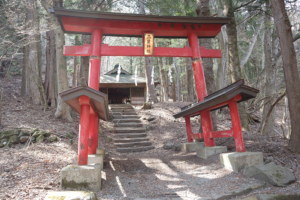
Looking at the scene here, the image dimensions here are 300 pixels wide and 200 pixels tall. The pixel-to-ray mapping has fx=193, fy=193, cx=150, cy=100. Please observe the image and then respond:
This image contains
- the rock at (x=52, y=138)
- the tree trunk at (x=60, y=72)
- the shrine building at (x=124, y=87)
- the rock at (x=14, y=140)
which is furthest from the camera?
the shrine building at (x=124, y=87)

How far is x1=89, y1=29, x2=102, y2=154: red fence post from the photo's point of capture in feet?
16.9

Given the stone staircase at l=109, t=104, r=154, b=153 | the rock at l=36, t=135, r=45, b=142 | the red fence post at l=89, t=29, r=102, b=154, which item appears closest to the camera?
the red fence post at l=89, t=29, r=102, b=154

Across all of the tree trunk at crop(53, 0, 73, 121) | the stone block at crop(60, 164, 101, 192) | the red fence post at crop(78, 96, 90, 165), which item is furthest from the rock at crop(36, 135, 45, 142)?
the stone block at crop(60, 164, 101, 192)

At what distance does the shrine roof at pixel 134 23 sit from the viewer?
556cm

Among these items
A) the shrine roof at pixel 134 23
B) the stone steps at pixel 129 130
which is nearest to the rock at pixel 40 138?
the shrine roof at pixel 134 23

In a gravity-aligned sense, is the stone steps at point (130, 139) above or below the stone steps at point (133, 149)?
above

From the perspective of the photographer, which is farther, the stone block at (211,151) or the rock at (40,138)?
the rock at (40,138)

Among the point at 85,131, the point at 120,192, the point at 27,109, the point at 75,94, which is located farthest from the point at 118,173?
the point at 27,109

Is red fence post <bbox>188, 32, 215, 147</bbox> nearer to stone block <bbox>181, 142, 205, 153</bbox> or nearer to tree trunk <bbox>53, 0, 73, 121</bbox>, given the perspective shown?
stone block <bbox>181, 142, 205, 153</bbox>

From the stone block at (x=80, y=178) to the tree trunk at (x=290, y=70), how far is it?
14.9 ft

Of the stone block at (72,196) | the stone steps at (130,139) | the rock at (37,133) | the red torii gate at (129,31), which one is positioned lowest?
the stone block at (72,196)

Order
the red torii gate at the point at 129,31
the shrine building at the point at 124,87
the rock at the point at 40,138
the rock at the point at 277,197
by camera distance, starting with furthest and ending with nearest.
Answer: the shrine building at the point at 124,87 → the rock at the point at 40,138 → the red torii gate at the point at 129,31 → the rock at the point at 277,197

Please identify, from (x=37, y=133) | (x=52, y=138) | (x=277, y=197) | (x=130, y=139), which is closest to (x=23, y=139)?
(x=37, y=133)

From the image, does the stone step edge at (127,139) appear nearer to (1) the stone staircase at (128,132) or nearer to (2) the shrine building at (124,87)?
(1) the stone staircase at (128,132)
